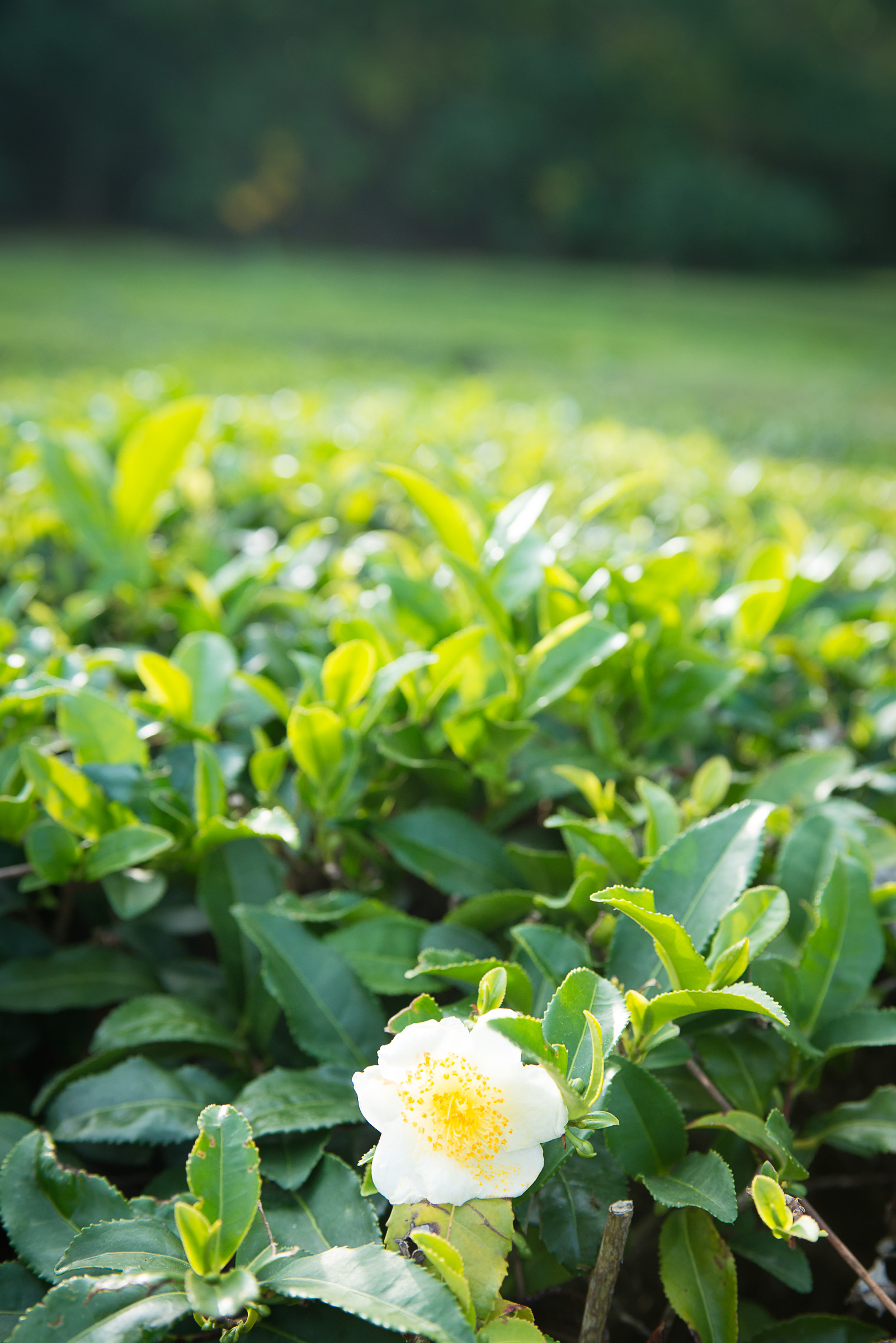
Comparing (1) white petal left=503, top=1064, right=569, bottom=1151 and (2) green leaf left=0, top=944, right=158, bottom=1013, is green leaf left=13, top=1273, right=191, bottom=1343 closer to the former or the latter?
(1) white petal left=503, top=1064, right=569, bottom=1151

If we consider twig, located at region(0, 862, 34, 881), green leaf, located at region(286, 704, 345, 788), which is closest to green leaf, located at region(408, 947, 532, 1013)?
green leaf, located at region(286, 704, 345, 788)

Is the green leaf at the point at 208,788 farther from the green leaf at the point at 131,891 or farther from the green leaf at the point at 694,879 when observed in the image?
the green leaf at the point at 694,879

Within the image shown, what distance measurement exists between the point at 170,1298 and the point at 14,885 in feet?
1.95

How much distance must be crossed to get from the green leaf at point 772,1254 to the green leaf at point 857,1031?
16 centimetres

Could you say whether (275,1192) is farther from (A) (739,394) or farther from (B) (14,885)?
(A) (739,394)

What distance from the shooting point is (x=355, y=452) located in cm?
219

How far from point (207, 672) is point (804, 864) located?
0.68 m

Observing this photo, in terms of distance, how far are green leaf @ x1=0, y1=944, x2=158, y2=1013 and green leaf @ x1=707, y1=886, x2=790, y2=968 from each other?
0.61 m

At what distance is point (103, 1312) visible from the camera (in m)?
0.60

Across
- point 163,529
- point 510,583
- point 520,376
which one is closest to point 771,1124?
point 510,583

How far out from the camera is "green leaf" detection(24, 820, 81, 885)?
0.92 m

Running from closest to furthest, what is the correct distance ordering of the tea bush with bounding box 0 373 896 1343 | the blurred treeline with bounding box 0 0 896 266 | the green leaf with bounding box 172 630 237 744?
the tea bush with bounding box 0 373 896 1343
the green leaf with bounding box 172 630 237 744
the blurred treeline with bounding box 0 0 896 266

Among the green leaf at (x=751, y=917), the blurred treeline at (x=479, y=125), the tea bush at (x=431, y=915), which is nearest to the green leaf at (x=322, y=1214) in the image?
the tea bush at (x=431, y=915)

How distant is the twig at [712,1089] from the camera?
0.80 metres
